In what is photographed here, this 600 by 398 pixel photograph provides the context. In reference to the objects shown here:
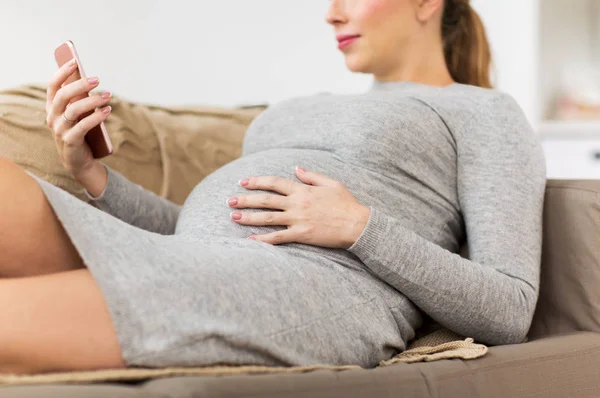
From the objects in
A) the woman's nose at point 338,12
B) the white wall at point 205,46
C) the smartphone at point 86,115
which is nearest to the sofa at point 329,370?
the smartphone at point 86,115

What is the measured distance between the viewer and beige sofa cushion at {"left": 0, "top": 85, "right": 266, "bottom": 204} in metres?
1.29

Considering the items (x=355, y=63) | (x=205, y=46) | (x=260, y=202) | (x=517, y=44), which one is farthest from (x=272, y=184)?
(x=517, y=44)

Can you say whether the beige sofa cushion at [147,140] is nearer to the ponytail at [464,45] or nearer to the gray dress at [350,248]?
the gray dress at [350,248]

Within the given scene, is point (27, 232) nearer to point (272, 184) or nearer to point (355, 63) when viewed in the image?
point (272, 184)

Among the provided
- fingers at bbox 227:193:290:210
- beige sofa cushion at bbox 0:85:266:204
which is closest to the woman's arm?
fingers at bbox 227:193:290:210

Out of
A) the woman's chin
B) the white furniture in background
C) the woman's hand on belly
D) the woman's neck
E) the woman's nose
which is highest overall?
the woman's nose

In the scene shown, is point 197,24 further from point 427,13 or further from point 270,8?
point 427,13

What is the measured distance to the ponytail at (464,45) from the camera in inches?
57.6

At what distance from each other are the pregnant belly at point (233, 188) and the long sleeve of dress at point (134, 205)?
0.58 ft

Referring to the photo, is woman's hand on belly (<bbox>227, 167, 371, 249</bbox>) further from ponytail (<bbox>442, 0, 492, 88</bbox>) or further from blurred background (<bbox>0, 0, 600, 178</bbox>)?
blurred background (<bbox>0, 0, 600, 178</bbox>)

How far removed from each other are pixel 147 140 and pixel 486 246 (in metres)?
0.70

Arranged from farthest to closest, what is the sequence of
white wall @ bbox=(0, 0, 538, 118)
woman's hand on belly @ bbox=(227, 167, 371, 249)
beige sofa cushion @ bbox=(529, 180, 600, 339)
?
white wall @ bbox=(0, 0, 538, 118)
beige sofa cushion @ bbox=(529, 180, 600, 339)
woman's hand on belly @ bbox=(227, 167, 371, 249)

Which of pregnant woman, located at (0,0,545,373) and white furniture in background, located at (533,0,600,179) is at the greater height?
pregnant woman, located at (0,0,545,373)

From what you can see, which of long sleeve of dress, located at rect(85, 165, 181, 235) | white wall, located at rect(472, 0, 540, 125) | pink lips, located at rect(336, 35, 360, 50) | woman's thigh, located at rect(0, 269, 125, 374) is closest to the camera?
woman's thigh, located at rect(0, 269, 125, 374)
